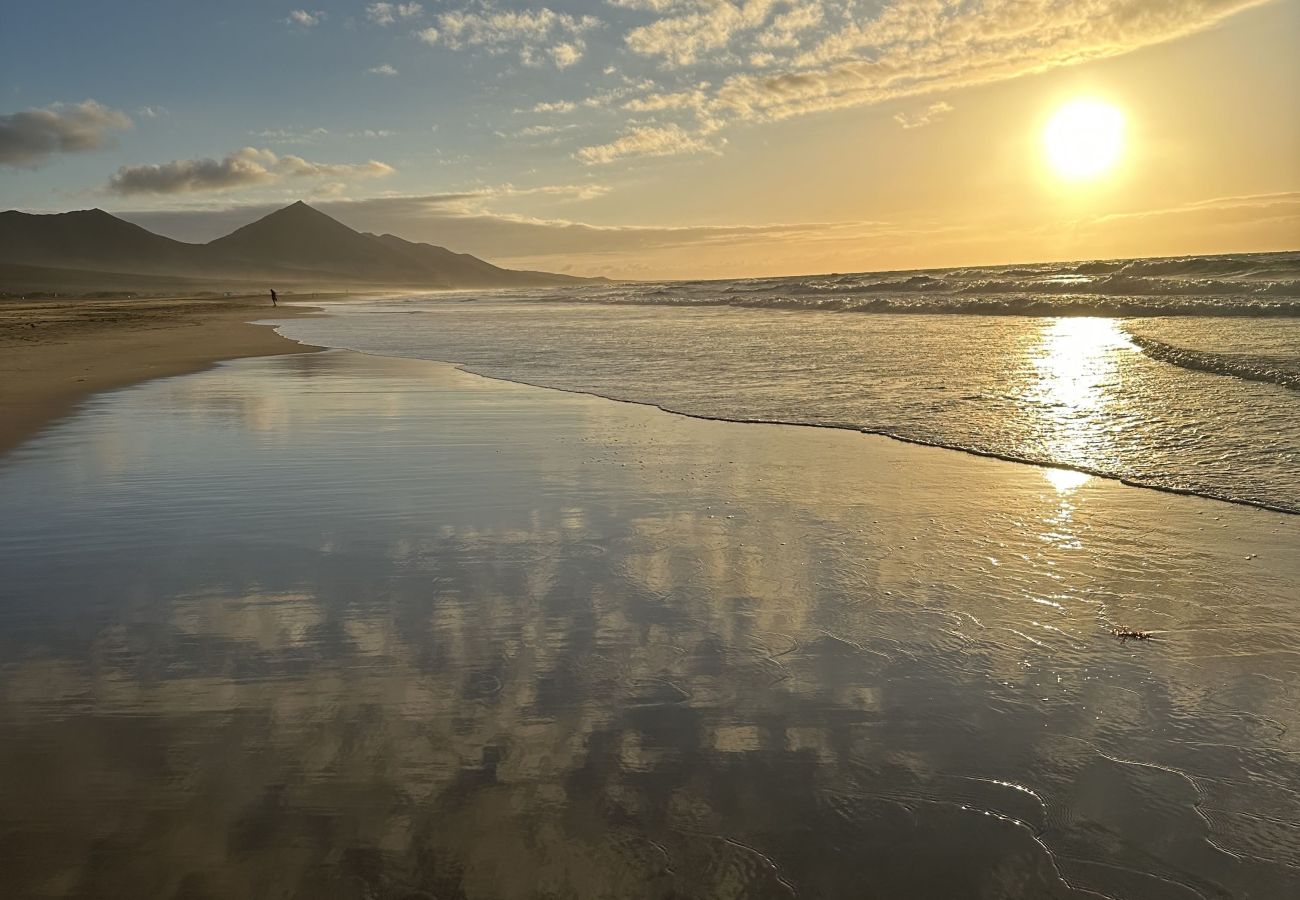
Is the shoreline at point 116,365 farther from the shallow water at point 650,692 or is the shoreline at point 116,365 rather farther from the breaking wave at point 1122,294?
the breaking wave at point 1122,294

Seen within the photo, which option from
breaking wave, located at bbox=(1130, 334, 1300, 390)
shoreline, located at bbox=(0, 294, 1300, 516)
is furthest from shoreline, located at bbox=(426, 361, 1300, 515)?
breaking wave, located at bbox=(1130, 334, 1300, 390)

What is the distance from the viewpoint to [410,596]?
4.30 meters

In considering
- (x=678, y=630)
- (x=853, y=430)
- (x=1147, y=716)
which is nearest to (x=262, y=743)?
(x=678, y=630)

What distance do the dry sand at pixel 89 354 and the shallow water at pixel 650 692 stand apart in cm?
606

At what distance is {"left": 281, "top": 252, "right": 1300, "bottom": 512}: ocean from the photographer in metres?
7.51

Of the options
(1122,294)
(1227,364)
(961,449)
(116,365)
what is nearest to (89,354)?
(116,365)

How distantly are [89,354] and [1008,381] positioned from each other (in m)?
18.9

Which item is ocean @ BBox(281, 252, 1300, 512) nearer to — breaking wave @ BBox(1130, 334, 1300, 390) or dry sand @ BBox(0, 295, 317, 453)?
breaking wave @ BBox(1130, 334, 1300, 390)

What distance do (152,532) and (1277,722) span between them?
5.99 metres

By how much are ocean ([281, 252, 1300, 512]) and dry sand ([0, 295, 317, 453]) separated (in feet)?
8.62

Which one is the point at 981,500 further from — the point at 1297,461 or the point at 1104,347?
the point at 1104,347

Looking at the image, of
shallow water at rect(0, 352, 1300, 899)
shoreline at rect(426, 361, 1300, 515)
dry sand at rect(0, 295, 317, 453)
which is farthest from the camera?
dry sand at rect(0, 295, 317, 453)

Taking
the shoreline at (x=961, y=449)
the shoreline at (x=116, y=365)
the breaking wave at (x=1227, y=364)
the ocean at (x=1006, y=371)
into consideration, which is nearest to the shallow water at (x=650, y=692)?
the shoreline at (x=961, y=449)

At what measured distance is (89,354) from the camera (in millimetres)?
19188
